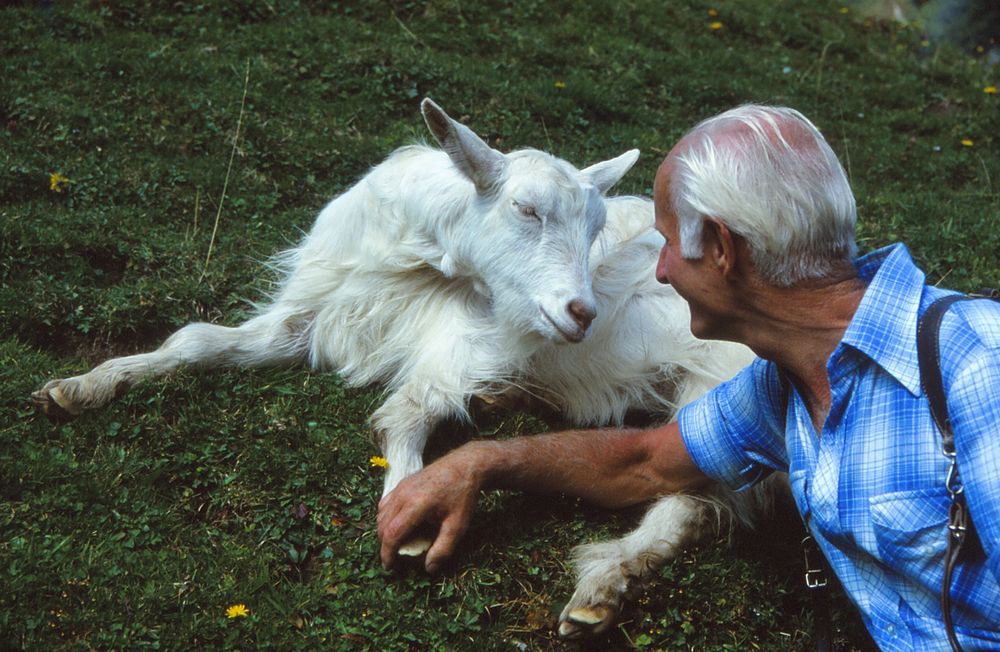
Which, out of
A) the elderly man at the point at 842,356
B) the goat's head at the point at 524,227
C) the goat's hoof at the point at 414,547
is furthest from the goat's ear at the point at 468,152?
the goat's hoof at the point at 414,547

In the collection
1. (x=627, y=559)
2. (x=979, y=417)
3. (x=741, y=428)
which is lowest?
(x=627, y=559)

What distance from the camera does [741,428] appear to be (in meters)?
3.35

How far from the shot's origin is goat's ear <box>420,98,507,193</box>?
4.32 m

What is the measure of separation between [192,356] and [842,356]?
2.95m

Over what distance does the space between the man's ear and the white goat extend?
50.3 inches

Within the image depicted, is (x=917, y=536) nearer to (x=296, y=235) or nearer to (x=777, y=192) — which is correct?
(x=777, y=192)

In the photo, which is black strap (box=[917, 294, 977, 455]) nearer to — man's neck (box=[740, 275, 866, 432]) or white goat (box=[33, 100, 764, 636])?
man's neck (box=[740, 275, 866, 432])

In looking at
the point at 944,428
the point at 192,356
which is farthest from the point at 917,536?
the point at 192,356

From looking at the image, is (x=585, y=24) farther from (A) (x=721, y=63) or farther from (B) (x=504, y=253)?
(B) (x=504, y=253)

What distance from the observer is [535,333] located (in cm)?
447

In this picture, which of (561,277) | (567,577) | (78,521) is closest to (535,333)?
(561,277)

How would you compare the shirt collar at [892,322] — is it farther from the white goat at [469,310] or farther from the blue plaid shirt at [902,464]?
the white goat at [469,310]

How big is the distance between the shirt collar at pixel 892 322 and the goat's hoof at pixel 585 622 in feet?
4.34

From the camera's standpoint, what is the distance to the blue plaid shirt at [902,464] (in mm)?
2318
